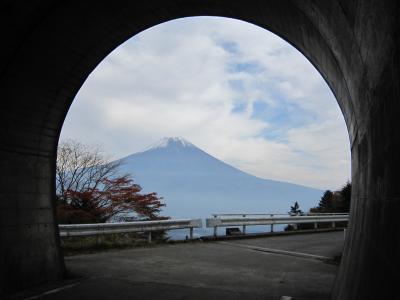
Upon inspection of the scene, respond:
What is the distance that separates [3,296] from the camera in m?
6.96

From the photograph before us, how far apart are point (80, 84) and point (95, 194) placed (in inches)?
485

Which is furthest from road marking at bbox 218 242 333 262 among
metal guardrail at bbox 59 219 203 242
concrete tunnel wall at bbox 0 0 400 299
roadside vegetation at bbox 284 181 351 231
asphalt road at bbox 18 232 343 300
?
roadside vegetation at bbox 284 181 351 231

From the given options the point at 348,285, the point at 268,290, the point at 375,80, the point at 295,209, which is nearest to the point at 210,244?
the point at 268,290

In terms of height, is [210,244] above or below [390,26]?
below

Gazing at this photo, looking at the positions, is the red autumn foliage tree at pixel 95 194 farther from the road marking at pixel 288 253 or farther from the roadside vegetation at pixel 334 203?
the roadside vegetation at pixel 334 203

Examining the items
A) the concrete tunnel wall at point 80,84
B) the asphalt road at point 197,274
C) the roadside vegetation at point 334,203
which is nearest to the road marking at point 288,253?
the asphalt road at point 197,274

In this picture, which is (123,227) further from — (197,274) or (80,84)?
(80,84)

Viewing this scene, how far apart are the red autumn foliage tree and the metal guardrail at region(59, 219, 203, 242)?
4866mm

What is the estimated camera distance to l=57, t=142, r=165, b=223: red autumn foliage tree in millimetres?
19672

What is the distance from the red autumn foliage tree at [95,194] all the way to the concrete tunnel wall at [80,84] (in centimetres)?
1038

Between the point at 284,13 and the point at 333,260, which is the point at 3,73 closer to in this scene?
the point at 284,13

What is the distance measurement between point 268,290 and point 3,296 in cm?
469

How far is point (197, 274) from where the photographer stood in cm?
945

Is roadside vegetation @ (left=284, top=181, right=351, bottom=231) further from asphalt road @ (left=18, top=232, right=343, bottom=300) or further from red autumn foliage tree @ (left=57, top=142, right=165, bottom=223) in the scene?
asphalt road @ (left=18, top=232, right=343, bottom=300)
